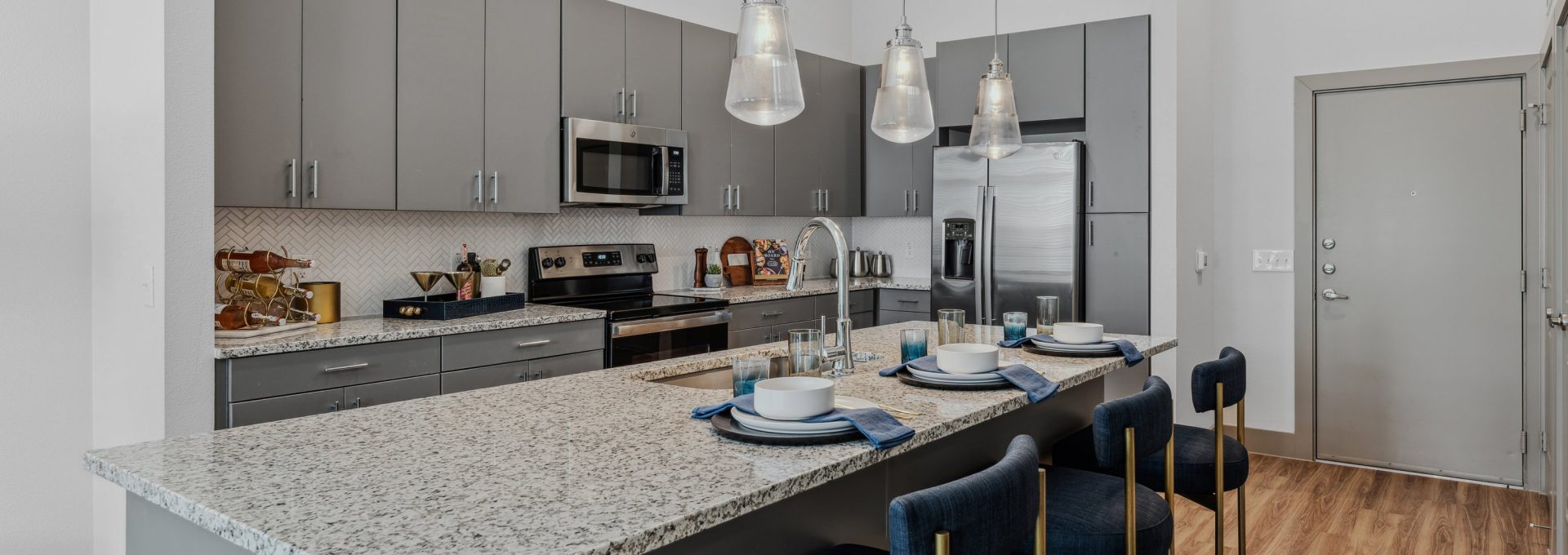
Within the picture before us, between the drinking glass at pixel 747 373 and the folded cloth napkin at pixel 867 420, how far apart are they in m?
0.12

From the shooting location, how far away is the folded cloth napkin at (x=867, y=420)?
56.0 inches

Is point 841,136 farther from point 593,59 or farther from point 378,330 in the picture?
point 378,330

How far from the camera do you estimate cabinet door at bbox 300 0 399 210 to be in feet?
9.98

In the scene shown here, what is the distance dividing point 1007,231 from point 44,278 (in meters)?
3.97

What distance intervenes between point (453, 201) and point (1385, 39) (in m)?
4.33

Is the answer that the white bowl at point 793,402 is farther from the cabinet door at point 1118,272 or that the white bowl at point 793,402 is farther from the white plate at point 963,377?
the cabinet door at point 1118,272

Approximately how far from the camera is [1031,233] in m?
4.68

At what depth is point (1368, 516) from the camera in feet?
12.2

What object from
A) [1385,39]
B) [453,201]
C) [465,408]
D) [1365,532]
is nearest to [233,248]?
[453,201]

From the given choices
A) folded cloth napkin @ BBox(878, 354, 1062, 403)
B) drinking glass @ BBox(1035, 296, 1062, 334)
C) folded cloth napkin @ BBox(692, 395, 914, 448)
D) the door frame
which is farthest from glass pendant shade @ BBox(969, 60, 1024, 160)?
the door frame

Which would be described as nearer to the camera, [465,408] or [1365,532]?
[465,408]

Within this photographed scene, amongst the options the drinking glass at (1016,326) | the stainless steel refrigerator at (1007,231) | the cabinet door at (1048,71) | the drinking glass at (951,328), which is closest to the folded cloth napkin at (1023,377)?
the drinking glass at (951,328)

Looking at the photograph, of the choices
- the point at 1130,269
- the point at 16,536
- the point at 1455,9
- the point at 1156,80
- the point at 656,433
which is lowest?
the point at 16,536

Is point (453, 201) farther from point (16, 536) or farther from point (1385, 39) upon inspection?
point (1385, 39)
